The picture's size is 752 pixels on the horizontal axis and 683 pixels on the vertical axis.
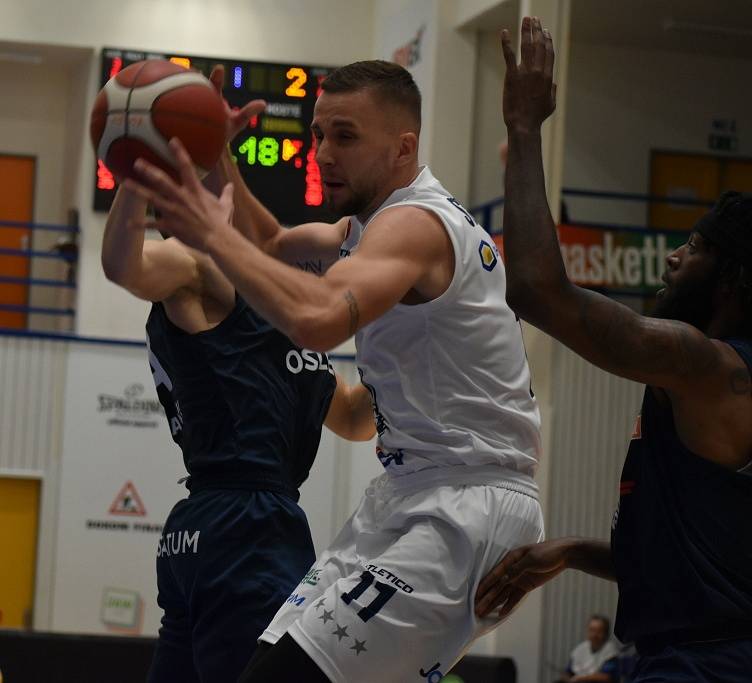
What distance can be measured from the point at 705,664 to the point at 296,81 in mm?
9983

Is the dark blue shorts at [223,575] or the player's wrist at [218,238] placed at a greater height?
the player's wrist at [218,238]

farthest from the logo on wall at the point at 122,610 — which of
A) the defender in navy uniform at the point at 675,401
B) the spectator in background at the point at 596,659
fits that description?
the defender in navy uniform at the point at 675,401

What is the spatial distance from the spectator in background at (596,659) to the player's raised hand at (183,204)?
32.1ft

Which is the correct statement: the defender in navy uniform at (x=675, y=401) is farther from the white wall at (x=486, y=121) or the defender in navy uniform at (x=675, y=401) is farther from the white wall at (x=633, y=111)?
the white wall at (x=633, y=111)

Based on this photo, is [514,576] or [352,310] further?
[514,576]

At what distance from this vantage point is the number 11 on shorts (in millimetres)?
3365

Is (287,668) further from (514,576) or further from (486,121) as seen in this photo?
(486,121)

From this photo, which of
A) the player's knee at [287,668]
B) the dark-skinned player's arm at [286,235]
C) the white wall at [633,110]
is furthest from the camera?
the white wall at [633,110]

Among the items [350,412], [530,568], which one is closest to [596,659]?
[350,412]

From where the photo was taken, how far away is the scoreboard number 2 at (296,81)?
40.6 ft

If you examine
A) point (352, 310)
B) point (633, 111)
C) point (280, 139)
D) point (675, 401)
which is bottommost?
point (675, 401)

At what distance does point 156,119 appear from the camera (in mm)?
3297

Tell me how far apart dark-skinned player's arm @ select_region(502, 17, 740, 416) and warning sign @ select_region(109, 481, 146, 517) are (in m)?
11.3

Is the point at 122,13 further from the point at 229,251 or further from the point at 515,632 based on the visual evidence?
the point at 229,251
